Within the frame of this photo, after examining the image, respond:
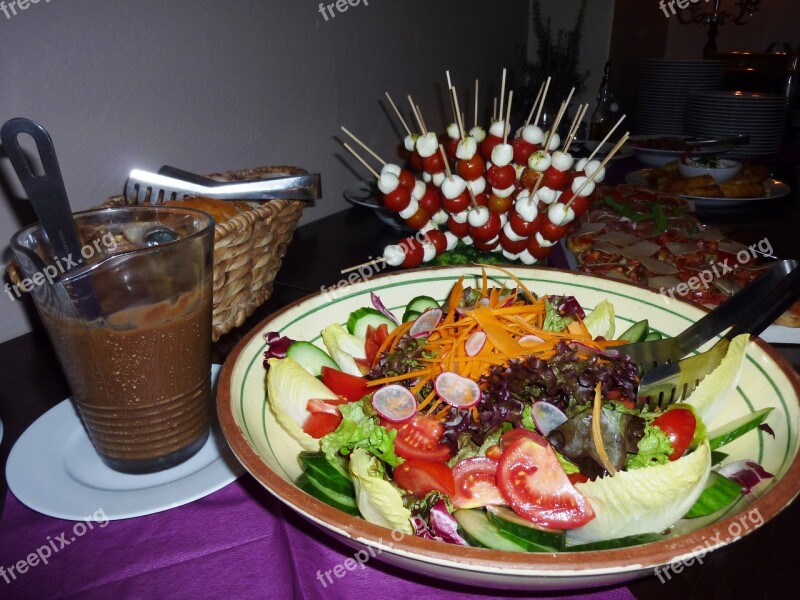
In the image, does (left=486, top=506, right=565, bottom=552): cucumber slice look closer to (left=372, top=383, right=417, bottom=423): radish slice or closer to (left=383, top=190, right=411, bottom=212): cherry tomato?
(left=372, top=383, right=417, bottom=423): radish slice

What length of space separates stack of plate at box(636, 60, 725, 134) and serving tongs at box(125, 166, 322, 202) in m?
4.22

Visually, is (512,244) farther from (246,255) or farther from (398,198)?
(246,255)

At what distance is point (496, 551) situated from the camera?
57 centimetres

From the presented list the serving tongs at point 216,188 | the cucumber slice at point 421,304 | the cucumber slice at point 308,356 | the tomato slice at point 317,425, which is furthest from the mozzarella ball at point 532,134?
the tomato slice at point 317,425

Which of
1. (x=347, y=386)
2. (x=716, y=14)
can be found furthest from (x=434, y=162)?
(x=716, y=14)

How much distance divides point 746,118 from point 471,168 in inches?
127

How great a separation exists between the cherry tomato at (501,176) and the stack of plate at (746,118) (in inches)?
116

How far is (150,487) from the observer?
93 cm

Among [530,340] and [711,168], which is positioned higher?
[530,340]

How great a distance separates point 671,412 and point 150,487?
32.5 inches

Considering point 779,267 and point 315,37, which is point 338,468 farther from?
point 315,37

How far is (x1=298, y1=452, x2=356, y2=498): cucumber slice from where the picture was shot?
79 centimetres

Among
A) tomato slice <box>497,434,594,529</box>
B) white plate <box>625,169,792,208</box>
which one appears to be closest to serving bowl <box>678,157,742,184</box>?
white plate <box>625,169,792,208</box>

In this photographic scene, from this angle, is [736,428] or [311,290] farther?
[311,290]
